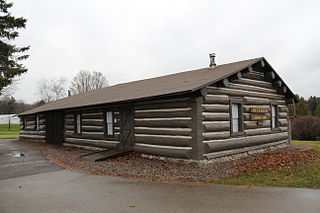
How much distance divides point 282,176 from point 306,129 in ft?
65.7

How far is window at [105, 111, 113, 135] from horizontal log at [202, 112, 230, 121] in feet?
19.3

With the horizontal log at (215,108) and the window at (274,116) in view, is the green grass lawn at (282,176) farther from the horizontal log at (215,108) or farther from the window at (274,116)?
A: the window at (274,116)

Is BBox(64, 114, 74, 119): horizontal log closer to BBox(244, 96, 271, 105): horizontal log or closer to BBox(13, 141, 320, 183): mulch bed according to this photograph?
BBox(13, 141, 320, 183): mulch bed

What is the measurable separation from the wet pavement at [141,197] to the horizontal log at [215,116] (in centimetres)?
358

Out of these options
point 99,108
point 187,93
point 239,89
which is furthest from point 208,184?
point 99,108

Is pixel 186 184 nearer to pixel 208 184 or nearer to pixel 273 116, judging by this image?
pixel 208 184

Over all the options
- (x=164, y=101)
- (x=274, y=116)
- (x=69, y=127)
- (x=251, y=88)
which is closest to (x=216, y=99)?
(x=164, y=101)

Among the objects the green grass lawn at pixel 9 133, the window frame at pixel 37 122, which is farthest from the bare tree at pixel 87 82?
the window frame at pixel 37 122

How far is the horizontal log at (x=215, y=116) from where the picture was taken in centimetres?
1010

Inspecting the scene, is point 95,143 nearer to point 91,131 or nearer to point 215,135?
point 91,131

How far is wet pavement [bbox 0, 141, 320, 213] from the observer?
521 centimetres

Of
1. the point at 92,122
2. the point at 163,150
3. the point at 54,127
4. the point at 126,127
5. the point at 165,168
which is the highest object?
the point at 92,122

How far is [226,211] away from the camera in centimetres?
497

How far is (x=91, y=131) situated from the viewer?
15453 millimetres
